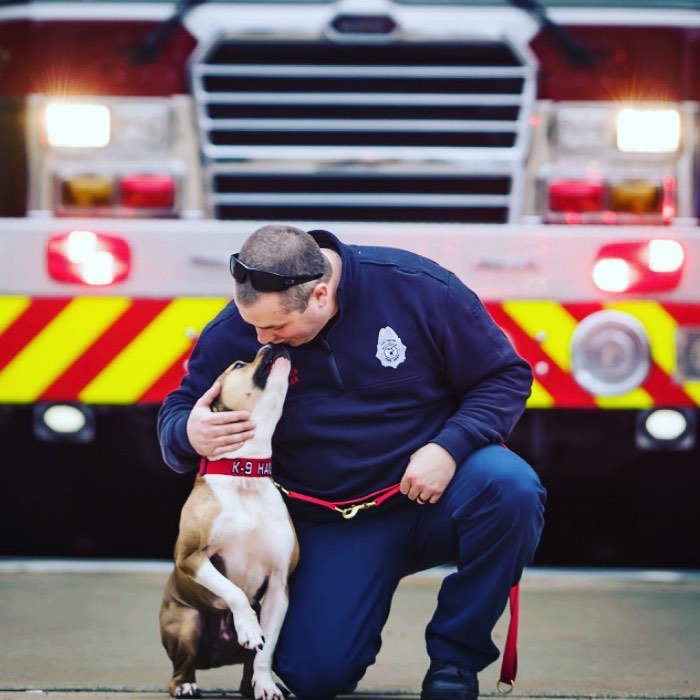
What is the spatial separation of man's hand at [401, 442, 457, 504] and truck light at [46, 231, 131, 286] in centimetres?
125

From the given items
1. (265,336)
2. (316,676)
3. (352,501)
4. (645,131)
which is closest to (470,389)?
(352,501)

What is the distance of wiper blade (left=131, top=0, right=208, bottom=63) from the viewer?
4.30 m

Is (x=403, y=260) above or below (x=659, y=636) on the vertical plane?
above

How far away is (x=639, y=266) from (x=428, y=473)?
1.22 m

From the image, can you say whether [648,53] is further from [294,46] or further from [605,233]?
[294,46]

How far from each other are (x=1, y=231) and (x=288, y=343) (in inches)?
48.3

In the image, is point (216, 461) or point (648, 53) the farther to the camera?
point (648, 53)

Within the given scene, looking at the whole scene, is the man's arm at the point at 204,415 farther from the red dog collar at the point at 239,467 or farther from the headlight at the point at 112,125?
the headlight at the point at 112,125

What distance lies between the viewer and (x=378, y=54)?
14.3 ft

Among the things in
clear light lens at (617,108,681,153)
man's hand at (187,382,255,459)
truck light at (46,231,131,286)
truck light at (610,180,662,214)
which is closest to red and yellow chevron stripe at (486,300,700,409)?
truck light at (610,180,662,214)

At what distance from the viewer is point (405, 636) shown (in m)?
4.20

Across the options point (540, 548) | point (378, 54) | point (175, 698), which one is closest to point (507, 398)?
point (175, 698)

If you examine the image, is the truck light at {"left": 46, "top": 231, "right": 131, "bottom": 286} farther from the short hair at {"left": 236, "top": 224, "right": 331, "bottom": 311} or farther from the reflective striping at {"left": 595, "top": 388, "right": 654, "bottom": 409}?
the reflective striping at {"left": 595, "top": 388, "right": 654, "bottom": 409}

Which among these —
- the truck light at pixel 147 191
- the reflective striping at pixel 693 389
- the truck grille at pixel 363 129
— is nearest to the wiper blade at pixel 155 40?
the truck grille at pixel 363 129
